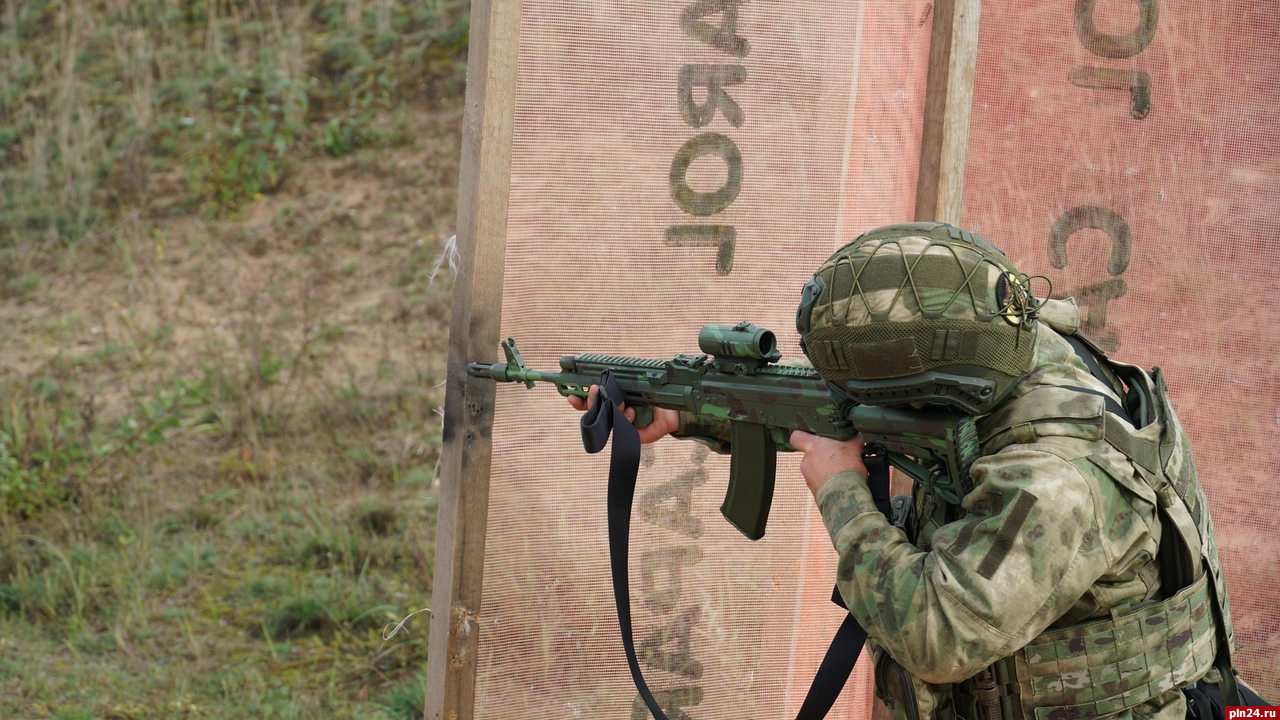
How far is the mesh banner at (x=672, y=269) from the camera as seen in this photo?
8.70 ft

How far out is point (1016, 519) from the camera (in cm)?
153

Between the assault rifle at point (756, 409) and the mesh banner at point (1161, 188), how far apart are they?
1204 millimetres

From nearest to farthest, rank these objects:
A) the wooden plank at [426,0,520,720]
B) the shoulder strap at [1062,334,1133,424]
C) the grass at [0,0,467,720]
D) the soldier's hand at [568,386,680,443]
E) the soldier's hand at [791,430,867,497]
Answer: the shoulder strap at [1062,334,1133,424]
the soldier's hand at [791,430,867,497]
the soldier's hand at [568,386,680,443]
the wooden plank at [426,0,520,720]
the grass at [0,0,467,720]

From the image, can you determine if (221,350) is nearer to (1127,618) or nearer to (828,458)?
(828,458)

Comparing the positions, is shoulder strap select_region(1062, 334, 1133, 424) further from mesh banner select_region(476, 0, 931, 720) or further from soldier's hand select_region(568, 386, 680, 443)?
mesh banner select_region(476, 0, 931, 720)

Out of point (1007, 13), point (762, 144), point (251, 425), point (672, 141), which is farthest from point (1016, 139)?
point (251, 425)

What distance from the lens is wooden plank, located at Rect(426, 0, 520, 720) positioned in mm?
2529

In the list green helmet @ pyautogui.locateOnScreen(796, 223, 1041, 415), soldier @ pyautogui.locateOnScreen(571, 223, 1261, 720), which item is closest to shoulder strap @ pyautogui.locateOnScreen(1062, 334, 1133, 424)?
soldier @ pyautogui.locateOnScreen(571, 223, 1261, 720)

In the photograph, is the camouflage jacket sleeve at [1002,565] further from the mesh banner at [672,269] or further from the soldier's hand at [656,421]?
the mesh banner at [672,269]

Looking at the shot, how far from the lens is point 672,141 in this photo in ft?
8.91

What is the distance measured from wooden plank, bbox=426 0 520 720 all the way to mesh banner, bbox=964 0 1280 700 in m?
1.35

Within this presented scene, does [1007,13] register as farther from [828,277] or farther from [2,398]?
[2,398]

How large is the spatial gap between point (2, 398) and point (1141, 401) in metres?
6.04

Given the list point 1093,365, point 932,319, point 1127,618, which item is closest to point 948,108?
point 1093,365
